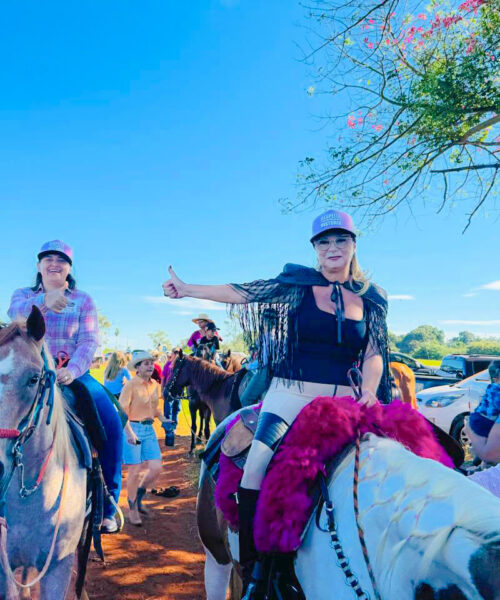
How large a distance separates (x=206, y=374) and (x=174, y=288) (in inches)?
259

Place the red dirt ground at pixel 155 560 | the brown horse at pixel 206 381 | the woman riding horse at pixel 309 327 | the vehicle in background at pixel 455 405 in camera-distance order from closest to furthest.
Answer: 1. the woman riding horse at pixel 309 327
2. the red dirt ground at pixel 155 560
3. the brown horse at pixel 206 381
4. the vehicle in background at pixel 455 405

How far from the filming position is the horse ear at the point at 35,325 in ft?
7.99

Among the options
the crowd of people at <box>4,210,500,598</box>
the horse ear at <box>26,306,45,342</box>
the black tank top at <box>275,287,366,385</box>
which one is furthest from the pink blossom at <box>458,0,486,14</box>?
the horse ear at <box>26,306,45,342</box>

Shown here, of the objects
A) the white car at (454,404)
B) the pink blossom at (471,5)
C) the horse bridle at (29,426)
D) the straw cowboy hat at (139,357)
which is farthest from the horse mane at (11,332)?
the white car at (454,404)

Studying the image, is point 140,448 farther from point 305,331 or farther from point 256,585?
point 305,331

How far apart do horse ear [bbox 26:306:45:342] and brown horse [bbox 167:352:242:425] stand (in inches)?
221

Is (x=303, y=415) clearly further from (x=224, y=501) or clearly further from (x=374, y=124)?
(x=374, y=124)

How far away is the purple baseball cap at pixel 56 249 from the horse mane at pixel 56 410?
965mm

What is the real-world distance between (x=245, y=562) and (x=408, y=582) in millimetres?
1242

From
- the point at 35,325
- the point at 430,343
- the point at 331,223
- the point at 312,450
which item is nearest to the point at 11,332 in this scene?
the point at 35,325

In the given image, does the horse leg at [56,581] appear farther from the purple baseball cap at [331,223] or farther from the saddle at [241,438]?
the purple baseball cap at [331,223]

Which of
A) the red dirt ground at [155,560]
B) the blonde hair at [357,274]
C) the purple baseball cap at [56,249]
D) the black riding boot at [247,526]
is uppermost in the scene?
the purple baseball cap at [56,249]

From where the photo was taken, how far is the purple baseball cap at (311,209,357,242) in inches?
91.2

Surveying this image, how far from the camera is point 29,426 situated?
2.33 meters
